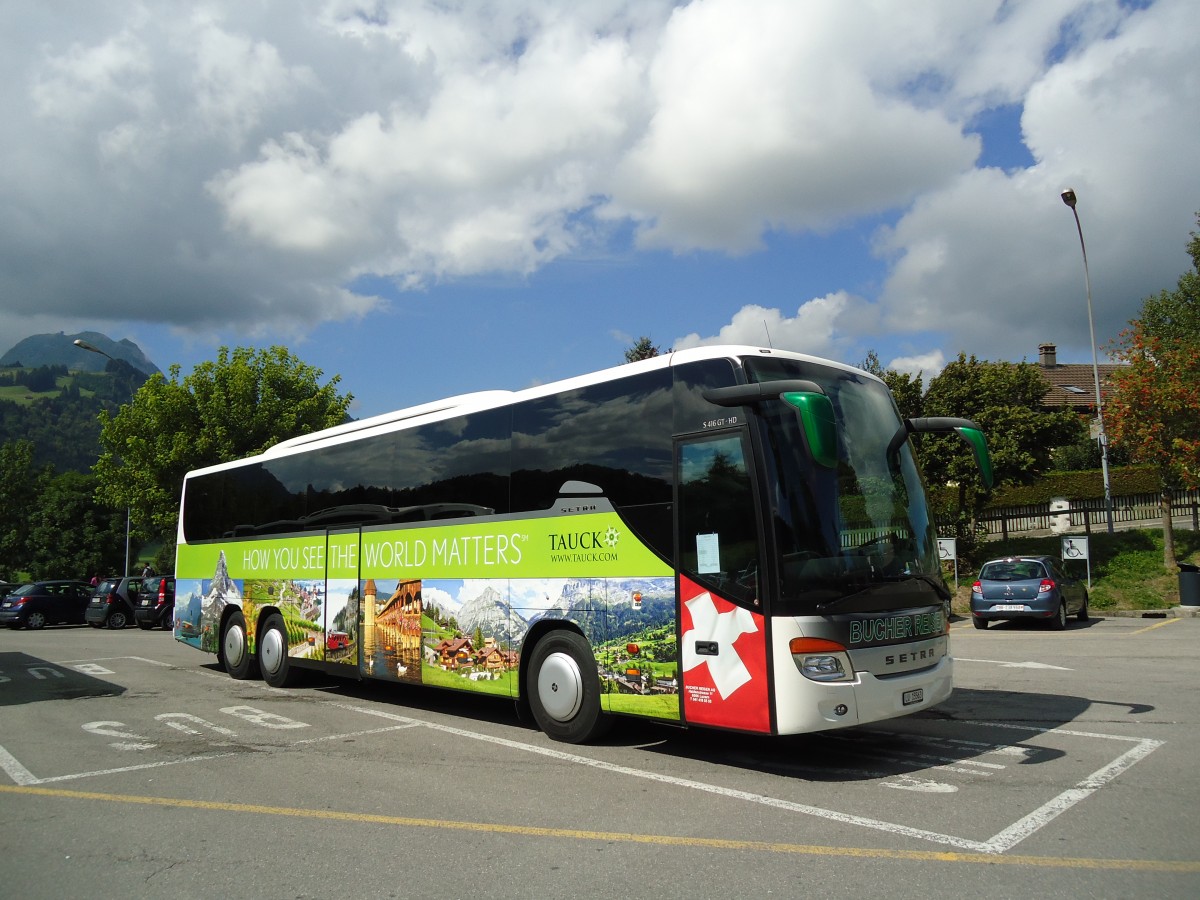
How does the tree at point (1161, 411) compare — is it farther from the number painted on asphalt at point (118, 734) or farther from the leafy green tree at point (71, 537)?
the leafy green tree at point (71, 537)

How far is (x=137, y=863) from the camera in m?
5.18

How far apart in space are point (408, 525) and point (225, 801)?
14.2ft

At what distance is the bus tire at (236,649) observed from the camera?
1379 cm

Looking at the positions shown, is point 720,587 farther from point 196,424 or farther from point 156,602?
point 196,424

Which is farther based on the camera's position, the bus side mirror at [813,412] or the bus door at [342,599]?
the bus door at [342,599]

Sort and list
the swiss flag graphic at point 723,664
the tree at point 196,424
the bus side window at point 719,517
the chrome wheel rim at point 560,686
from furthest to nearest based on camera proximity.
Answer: the tree at point 196,424, the chrome wheel rim at point 560,686, the bus side window at point 719,517, the swiss flag graphic at point 723,664

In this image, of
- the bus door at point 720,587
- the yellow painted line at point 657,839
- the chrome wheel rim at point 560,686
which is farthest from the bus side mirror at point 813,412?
the chrome wheel rim at point 560,686

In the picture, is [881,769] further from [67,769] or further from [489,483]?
[67,769]

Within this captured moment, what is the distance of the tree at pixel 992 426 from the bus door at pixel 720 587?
836 inches

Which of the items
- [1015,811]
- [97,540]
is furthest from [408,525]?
[97,540]

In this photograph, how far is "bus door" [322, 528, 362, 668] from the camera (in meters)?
11.3

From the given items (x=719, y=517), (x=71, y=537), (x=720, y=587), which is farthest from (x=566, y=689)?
(x=71, y=537)

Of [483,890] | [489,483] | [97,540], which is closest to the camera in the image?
[483,890]

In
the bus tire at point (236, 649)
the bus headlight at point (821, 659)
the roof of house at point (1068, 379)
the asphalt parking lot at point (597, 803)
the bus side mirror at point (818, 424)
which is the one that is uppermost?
the roof of house at point (1068, 379)
